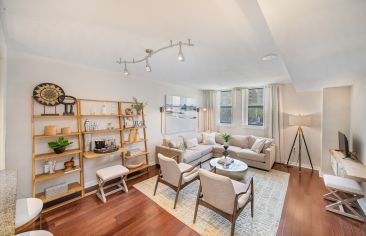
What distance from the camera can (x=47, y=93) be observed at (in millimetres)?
2510

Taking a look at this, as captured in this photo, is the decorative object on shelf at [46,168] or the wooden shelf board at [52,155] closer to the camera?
the wooden shelf board at [52,155]

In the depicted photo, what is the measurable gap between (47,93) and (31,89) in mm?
200

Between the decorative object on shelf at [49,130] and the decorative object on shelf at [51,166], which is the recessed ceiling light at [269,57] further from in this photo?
the decorative object on shelf at [51,166]

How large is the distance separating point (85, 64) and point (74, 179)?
224 centimetres

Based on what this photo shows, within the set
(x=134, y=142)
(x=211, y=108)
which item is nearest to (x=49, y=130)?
(x=134, y=142)

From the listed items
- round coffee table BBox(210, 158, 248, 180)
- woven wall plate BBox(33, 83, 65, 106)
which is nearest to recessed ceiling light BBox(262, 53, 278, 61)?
round coffee table BBox(210, 158, 248, 180)

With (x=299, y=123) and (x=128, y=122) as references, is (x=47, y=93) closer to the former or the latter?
(x=128, y=122)

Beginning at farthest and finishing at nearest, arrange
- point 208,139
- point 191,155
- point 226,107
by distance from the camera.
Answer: point 226,107, point 208,139, point 191,155

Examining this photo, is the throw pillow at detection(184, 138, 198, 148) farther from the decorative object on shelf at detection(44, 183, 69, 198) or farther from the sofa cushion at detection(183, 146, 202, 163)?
the decorative object on shelf at detection(44, 183, 69, 198)

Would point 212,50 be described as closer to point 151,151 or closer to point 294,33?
point 294,33

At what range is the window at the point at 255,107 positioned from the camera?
5.03 metres

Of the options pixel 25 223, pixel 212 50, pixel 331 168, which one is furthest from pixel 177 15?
pixel 331 168

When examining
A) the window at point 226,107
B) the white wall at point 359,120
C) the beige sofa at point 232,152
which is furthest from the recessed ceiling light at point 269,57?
the window at point 226,107

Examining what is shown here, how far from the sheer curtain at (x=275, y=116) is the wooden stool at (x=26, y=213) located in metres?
5.26
